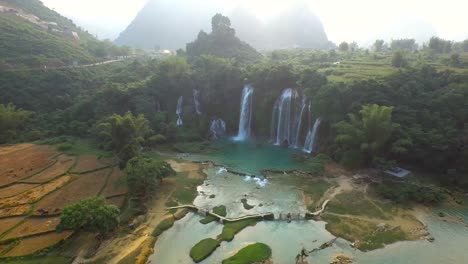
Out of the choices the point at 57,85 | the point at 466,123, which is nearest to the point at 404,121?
the point at 466,123

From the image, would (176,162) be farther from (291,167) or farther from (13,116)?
(13,116)

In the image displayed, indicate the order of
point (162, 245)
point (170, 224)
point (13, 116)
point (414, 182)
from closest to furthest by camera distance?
point (162, 245) < point (170, 224) < point (414, 182) < point (13, 116)

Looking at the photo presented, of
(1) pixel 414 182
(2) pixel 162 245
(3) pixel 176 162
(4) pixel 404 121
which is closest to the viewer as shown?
(2) pixel 162 245

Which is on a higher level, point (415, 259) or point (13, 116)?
point (13, 116)

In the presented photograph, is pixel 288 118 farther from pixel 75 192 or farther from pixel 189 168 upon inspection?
pixel 75 192

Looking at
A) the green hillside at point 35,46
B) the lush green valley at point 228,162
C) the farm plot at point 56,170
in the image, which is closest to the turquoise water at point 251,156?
the lush green valley at point 228,162

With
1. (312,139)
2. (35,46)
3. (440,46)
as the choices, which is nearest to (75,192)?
(312,139)

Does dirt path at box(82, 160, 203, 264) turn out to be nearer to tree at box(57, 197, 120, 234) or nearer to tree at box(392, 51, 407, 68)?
tree at box(57, 197, 120, 234)
